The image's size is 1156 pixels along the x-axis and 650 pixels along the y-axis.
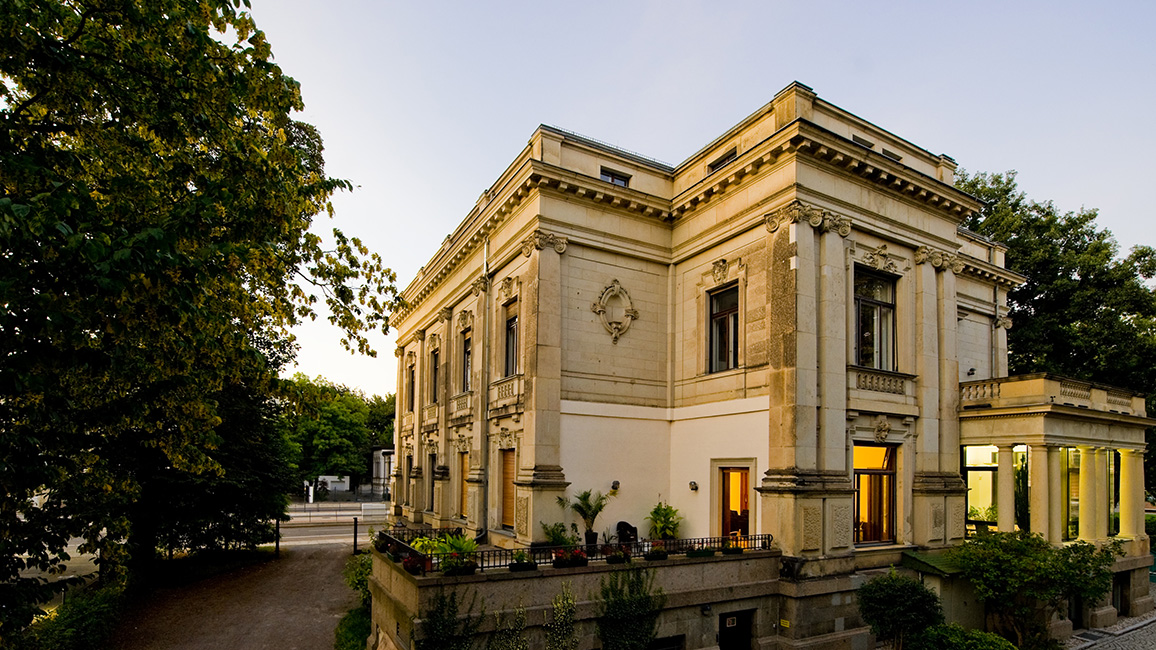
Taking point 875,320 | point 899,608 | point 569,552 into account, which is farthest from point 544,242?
point 899,608

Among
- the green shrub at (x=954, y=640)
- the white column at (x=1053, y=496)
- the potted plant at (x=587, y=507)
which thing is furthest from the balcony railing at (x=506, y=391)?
the white column at (x=1053, y=496)

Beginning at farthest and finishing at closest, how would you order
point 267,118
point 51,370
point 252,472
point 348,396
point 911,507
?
point 348,396 < point 252,472 < point 911,507 < point 267,118 < point 51,370

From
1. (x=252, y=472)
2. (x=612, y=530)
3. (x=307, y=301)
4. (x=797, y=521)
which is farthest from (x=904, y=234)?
(x=252, y=472)

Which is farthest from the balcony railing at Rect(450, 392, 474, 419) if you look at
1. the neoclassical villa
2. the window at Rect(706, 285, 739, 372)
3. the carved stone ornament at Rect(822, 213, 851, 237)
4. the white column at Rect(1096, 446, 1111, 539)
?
the white column at Rect(1096, 446, 1111, 539)

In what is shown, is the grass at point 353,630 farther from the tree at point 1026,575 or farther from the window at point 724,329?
the tree at point 1026,575

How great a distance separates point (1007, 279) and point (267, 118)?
Answer: 27.5m

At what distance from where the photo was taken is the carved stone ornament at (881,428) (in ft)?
57.7

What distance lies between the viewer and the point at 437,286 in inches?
1199

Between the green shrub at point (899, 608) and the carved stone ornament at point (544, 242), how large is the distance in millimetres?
11111

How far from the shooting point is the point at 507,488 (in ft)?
69.5

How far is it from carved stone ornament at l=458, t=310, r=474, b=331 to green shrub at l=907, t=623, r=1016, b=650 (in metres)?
16.5

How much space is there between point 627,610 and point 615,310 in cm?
884

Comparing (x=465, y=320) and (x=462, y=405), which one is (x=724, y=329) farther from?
(x=462, y=405)

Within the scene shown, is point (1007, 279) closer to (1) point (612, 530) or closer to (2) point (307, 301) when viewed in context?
(1) point (612, 530)
